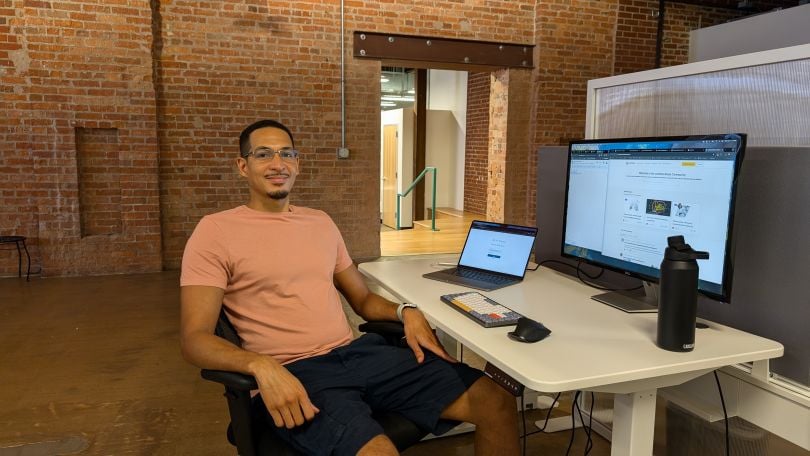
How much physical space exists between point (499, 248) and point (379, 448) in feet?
3.19

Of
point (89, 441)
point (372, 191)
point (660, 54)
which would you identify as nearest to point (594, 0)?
point (660, 54)

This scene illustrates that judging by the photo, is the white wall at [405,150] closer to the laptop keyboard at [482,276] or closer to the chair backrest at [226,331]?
the laptop keyboard at [482,276]

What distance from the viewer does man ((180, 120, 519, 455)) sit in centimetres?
142

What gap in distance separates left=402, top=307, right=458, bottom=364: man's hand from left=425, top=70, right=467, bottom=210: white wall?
854 cm

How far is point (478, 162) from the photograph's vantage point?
31.3 feet

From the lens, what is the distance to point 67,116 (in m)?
5.11

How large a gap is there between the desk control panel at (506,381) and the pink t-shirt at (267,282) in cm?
53

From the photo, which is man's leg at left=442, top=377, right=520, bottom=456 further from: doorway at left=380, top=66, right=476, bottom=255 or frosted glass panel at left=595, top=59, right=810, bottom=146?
doorway at left=380, top=66, right=476, bottom=255

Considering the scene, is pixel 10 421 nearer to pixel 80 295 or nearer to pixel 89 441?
pixel 89 441

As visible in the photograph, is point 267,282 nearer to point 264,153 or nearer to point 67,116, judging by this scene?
point 264,153

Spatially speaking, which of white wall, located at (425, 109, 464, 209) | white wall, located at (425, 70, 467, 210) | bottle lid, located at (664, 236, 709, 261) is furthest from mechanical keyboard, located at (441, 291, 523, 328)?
white wall, located at (425, 109, 464, 209)

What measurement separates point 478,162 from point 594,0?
3.48 m

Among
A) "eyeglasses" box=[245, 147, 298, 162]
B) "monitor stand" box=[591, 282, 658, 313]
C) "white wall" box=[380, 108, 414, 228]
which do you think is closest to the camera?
"monitor stand" box=[591, 282, 658, 313]

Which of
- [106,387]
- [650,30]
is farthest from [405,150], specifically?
[106,387]
